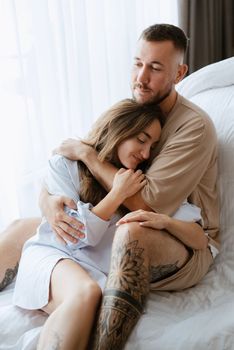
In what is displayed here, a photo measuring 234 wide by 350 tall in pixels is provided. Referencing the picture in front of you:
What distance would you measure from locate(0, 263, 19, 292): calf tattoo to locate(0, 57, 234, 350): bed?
0.07ft

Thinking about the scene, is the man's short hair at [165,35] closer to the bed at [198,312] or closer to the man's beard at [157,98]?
the man's beard at [157,98]

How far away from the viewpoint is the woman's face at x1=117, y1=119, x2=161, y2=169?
5.64 ft

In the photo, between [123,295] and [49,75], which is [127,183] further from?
[49,75]

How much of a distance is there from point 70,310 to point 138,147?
625mm

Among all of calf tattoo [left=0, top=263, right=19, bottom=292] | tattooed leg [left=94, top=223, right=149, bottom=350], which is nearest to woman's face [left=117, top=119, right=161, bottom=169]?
tattooed leg [left=94, top=223, right=149, bottom=350]

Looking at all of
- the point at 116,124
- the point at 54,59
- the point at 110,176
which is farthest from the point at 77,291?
the point at 54,59

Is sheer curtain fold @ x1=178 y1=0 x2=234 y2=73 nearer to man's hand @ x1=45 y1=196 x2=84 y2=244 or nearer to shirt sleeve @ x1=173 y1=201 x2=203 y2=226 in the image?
shirt sleeve @ x1=173 y1=201 x2=203 y2=226

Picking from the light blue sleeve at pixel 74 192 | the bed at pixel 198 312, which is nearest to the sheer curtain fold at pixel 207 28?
the bed at pixel 198 312

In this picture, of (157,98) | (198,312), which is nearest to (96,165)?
(157,98)

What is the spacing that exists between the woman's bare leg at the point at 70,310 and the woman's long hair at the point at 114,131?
0.33 meters

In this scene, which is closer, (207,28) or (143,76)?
(143,76)

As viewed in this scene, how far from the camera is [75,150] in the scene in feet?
5.96

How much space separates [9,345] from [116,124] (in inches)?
31.7

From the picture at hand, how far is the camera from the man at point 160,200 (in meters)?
1.38
